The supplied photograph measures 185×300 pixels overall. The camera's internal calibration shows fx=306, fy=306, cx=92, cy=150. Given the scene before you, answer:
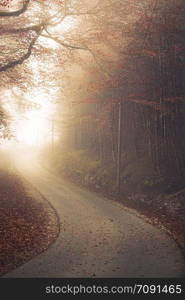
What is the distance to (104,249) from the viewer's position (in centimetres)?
1200

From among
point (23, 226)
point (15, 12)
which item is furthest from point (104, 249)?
point (15, 12)

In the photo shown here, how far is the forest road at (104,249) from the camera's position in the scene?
9859mm

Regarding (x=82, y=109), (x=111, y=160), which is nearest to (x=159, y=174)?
(x=111, y=160)

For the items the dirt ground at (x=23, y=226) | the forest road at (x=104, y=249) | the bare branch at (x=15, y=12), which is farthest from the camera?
the bare branch at (x=15, y=12)

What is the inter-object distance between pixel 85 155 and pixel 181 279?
A: 2642 centimetres

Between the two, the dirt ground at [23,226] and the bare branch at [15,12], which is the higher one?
Result: the bare branch at [15,12]

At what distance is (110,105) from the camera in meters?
24.7

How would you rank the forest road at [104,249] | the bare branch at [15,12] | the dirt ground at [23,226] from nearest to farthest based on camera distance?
the forest road at [104,249]
the dirt ground at [23,226]
the bare branch at [15,12]

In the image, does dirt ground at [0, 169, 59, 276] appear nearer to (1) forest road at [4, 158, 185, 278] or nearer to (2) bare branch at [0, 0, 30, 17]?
(1) forest road at [4, 158, 185, 278]

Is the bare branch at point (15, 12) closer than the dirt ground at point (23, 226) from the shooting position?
No

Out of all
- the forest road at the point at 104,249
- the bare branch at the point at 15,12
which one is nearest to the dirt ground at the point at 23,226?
the forest road at the point at 104,249

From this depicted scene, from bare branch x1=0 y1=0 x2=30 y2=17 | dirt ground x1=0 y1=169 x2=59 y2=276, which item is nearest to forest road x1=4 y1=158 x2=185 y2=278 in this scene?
dirt ground x1=0 y1=169 x2=59 y2=276

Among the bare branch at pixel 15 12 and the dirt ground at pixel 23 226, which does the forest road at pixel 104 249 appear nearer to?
the dirt ground at pixel 23 226

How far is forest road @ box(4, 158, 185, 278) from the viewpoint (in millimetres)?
9859
